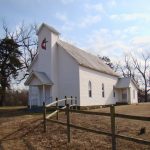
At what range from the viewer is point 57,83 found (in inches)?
1342

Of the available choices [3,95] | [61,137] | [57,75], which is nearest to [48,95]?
[57,75]

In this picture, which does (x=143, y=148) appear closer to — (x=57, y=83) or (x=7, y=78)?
(x=57, y=83)

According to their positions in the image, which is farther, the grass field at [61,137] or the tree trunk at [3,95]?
the tree trunk at [3,95]

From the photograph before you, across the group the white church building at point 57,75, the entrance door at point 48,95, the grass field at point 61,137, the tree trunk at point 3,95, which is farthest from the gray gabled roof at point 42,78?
the tree trunk at point 3,95

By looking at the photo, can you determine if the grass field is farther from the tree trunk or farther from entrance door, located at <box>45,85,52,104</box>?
the tree trunk

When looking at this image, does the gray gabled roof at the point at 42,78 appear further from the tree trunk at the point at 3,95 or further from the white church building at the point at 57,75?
the tree trunk at the point at 3,95

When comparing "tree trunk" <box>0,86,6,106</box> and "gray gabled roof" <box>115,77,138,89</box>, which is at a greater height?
"gray gabled roof" <box>115,77,138,89</box>

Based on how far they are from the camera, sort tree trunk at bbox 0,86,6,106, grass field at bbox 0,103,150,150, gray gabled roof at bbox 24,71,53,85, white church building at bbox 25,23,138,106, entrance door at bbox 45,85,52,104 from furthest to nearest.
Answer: tree trunk at bbox 0,86,6,106 < entrance door at bbox 45,85,52,104 < white church building at bbox 25,23,138,106 < gray gabled roof at bbox 24,71,53,85 < grass field at bbox 0,103,150,150

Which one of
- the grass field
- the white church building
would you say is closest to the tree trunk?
the white church building

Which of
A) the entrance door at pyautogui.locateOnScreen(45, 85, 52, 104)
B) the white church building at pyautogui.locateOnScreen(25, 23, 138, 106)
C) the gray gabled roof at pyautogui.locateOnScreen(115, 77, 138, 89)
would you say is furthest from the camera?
the gray gabled roof at pyautogui.locateOnScreen(115, 77, 138, 89)

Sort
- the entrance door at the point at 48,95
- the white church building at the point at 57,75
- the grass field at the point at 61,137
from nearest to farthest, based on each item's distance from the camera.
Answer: the grass field at the point at 61,137
the white church building at the point at 57,75
the entrance door at the point at 48,95

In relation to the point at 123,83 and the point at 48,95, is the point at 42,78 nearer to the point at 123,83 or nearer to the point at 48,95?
the point at 48,95

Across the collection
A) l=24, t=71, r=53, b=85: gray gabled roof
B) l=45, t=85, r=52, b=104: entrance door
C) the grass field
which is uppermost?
l=24, t=71, r=53, b=85: gray gabled roof

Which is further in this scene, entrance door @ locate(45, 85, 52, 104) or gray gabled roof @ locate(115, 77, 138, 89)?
gray gabled roof @ locate(115, 77, 138, 89)
